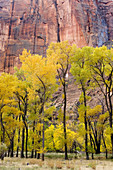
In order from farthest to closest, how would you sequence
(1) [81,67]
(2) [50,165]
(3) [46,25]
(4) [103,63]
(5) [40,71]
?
1. (3) [46,25]
2. (1) [81,67]
3. (4) [103,63]
4. (5) [40,71]
5. (2) [50,165]

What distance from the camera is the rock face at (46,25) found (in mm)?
74938

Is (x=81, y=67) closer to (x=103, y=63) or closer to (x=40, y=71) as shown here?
(x=103, y=63)

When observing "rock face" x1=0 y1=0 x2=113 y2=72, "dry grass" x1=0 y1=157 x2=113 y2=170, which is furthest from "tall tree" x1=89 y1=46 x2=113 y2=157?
"rock face" x1=0 y1=0 x2=113 y2=72

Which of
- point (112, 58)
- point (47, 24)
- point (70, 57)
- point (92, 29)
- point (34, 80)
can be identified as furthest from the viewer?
point (47, 24)

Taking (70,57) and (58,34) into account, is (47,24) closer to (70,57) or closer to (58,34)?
(58,34)

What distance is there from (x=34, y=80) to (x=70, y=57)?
492 cm

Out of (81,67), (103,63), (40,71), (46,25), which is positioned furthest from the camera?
(46,25)

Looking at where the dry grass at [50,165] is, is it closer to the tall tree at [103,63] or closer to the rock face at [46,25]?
the tall tree at [103,63]

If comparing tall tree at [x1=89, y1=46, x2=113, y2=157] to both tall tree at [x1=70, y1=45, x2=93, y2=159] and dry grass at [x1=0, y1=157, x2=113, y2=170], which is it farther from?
dry grass at [x1=0, y1=157, x2=113, y2=170]

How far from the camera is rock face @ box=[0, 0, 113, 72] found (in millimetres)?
74938

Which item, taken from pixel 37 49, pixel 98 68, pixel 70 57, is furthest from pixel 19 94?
pixel 37 49

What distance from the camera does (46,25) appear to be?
269 ft

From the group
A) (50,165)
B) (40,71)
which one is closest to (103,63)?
(40,71)

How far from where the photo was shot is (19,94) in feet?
59.6
